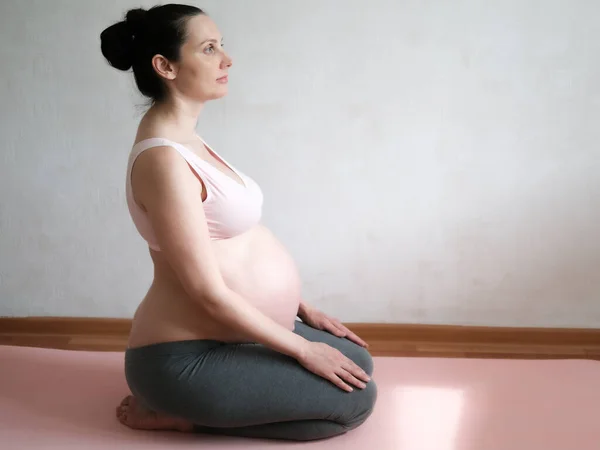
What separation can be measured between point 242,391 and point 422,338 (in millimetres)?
1162

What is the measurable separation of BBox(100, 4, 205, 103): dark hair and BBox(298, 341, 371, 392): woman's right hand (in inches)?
25.0

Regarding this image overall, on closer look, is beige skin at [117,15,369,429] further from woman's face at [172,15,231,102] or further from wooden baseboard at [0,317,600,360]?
wooden baseboard at [0,317,600,360]

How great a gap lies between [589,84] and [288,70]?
0.98m

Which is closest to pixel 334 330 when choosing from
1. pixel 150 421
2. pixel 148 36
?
pixel 150 421

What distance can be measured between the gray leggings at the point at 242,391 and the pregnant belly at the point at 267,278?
98 millimetres

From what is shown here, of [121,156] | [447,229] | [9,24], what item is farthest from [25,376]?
[447,229]

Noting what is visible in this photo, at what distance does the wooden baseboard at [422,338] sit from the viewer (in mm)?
2178

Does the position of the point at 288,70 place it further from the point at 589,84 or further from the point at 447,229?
the point at 589,84

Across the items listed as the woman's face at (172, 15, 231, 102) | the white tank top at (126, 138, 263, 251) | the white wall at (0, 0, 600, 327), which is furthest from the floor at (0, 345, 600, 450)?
the woman's face at (172, 15, 231, 102)


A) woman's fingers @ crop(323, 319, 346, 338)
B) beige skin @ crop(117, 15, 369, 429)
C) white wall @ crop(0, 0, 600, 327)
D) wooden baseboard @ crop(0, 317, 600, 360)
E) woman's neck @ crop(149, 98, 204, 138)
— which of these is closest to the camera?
→ beige skin @ crop(117, 15, 369, 429)

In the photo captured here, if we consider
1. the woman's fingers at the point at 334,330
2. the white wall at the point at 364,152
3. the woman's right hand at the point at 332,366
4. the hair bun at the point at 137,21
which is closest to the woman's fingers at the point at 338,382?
the woman's right hand at the point at 332,366

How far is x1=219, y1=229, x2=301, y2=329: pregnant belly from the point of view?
127 centimetres

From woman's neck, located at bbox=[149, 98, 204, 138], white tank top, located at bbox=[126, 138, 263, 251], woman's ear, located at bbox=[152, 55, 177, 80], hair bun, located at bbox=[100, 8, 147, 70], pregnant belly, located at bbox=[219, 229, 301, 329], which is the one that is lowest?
pregnant belly, located at bbox=[219, 229, 301, 329]

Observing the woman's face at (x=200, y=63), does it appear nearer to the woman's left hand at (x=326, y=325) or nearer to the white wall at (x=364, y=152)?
the woman's left hand at (x=326, y=325)
